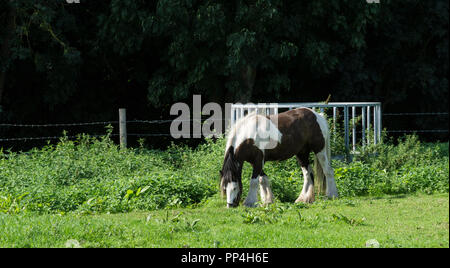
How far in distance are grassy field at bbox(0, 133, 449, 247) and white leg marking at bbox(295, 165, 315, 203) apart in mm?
369

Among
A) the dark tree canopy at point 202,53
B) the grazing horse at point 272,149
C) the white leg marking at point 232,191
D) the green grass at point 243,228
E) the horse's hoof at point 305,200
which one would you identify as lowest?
the horse's hoof at point 305,200

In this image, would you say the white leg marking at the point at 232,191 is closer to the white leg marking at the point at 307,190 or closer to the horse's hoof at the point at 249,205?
the horse's hoof at the point at 249,205

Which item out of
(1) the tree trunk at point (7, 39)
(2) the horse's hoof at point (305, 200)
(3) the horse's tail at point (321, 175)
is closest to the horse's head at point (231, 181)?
(2) the horse's hoof at point (305, 200)

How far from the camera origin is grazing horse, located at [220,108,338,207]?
8672mm

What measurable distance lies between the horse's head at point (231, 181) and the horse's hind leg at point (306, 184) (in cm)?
109

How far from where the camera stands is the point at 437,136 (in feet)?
73.1

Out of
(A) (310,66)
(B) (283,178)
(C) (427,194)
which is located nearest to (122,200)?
(B) (283,178)

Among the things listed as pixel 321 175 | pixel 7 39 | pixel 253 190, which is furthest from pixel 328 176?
pixel 7 39

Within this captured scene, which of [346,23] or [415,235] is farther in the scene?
[346,23]

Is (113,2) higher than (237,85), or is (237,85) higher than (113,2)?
(113,2)

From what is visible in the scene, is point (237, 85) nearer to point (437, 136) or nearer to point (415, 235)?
point (437, 136)

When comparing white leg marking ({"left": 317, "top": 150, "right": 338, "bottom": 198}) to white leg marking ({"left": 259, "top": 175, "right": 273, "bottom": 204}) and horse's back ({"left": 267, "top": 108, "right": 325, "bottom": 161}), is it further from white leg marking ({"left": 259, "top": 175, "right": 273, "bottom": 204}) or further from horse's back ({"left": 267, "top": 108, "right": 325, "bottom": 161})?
white leg marking ({"left": 259, "top": 175, "right": 273, "bottom": 204})

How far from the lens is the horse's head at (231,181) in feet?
28.1

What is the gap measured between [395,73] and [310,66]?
15.9ft
